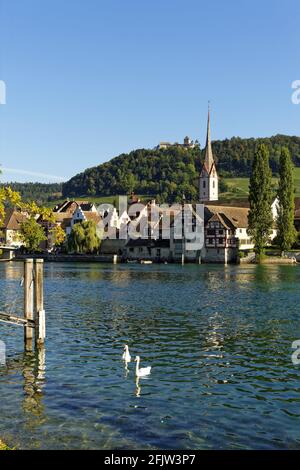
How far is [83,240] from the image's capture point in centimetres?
13875

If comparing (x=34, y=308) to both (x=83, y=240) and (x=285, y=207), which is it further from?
(x=83, y=240)

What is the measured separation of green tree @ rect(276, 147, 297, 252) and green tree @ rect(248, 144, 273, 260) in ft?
11.5

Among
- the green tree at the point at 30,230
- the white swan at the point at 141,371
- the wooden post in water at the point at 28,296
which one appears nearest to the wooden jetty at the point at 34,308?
the wooden post in water at the point at 28,296

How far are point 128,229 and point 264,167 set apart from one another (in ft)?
148

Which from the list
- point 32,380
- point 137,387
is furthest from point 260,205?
point 32,380

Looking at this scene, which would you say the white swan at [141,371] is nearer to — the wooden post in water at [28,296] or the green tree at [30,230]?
the green tree at [30,230]

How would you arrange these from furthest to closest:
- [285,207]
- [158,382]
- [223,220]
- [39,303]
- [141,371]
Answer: [223,220] < [285,207] < [39,303] < [141,371] < [158,382]

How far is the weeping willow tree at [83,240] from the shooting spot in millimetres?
138625

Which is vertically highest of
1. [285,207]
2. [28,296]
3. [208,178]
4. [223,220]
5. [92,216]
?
Result: [208,178]

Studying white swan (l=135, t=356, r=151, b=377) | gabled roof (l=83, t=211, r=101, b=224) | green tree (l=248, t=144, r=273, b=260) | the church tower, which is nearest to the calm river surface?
white swan (l=135, t=356, r=151, b=377)

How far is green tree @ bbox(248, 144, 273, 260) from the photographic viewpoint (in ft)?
383

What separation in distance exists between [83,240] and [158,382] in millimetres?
117198

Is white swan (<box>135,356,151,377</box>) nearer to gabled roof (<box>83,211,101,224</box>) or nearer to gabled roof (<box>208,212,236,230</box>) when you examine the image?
gabled roof (<box>208,212,236,230</box>)
